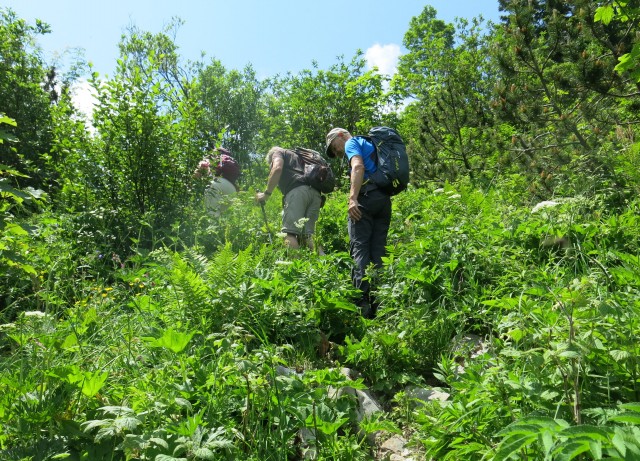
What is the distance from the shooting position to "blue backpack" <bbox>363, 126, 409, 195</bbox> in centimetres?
459

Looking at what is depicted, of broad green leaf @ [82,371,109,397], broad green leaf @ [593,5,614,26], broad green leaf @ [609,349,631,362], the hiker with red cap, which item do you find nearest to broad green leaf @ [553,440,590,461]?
broad green leaf @ [609,349,631,362]

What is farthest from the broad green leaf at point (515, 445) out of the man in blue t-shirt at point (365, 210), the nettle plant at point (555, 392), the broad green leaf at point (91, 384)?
the man in blue t-shirt at point (365, 210)

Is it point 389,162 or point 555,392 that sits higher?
point 389,162

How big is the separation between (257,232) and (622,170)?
4250mm

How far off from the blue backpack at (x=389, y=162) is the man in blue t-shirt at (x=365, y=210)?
62 millimetres

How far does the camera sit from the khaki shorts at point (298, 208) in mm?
5805

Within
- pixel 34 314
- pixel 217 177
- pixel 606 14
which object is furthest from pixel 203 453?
pixel 217 177

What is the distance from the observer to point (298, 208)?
5863 mm

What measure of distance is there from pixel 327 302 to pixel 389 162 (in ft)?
6.14

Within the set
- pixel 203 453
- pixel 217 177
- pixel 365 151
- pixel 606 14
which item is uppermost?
A: pixel 606 14

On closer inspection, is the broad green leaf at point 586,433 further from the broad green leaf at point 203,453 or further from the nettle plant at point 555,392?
the broad green leaf at point 203,453

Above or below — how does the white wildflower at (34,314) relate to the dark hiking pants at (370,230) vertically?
below

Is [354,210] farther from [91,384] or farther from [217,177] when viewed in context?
[91,384]

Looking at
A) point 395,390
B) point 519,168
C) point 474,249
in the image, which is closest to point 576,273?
point 474,249
